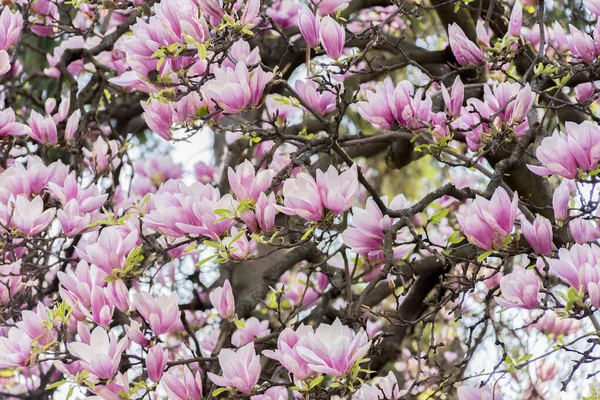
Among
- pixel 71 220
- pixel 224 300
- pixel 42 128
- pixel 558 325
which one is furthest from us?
pixel 558 325

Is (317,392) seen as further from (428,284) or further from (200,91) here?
(428,284)

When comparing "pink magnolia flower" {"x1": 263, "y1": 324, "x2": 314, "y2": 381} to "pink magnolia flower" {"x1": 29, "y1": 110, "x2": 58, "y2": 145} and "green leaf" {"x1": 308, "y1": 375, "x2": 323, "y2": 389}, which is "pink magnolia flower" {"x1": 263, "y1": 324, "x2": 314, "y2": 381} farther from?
"pink magnolia flower" {"x1": 29, "y1": 110, "x2": 58, "y2": 145}

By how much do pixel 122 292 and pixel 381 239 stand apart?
1.89 feet

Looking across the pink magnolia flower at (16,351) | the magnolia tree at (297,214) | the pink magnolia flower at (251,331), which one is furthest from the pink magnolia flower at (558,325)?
the pink magnolia flower at (16,351)

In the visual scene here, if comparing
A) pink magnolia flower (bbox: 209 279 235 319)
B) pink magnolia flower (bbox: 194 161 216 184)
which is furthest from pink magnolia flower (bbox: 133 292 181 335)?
pink magnolia flower (bbox: 194 161 216 184)

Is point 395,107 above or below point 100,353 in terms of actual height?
above

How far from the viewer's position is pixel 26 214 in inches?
73.7

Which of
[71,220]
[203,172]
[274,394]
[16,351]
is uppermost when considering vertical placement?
[71,220]

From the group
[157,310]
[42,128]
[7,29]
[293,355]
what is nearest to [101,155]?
[42,128]

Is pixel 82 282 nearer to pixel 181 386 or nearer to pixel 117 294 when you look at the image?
pixel 117 294

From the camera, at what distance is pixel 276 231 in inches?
61.6

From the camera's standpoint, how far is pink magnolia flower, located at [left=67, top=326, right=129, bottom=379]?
1517 millimetres

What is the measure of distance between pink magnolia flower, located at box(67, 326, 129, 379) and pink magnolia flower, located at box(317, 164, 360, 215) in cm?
51

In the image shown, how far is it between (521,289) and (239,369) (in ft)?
1.86
